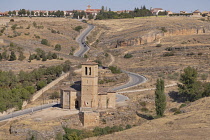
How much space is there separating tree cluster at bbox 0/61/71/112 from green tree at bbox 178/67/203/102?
53.9 feet

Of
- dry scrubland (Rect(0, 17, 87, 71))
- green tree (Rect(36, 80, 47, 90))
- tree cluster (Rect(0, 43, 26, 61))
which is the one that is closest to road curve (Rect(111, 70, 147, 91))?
green tree (Rect(36, 80, 47, 90))

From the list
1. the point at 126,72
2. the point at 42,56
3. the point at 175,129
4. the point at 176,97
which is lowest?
the point at 126,72

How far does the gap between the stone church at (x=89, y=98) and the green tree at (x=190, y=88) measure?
11235 millimetres

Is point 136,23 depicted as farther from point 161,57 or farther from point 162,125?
point 162,125

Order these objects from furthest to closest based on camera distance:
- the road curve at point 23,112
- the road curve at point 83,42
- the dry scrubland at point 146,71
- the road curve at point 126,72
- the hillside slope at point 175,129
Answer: the road curve at point 83,42, the road curve at point 126,72, the road curve at point 23,112, the dry scrubland at point 146,71, the hillside slope at point 175,129

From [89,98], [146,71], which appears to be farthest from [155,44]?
[89,98]

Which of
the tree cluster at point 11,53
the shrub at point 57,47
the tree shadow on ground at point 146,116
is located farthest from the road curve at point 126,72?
the tree cluster at point 11,53

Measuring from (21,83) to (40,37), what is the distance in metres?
35.6

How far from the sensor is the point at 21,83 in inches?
2074

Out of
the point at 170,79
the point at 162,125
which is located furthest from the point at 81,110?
the point at 170,79

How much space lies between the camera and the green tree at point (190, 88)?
46.2 metres

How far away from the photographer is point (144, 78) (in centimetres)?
6056

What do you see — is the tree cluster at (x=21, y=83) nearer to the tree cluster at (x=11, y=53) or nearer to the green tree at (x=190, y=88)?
the tree cluster at (x=11, y=53)

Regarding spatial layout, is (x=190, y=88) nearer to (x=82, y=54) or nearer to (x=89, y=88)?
(x=89, y=88)
